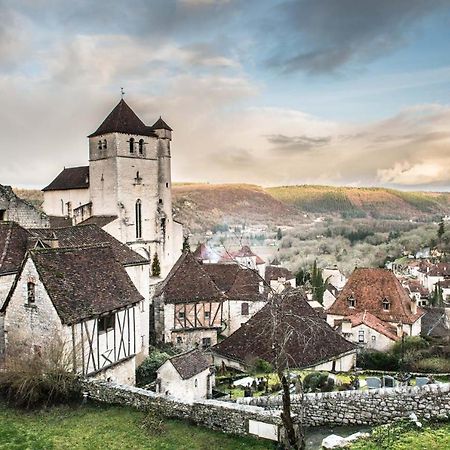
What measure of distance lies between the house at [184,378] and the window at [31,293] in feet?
19.8

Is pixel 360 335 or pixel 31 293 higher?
pixel 31 293

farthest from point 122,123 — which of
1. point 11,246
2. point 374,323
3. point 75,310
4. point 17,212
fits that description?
point 75,310

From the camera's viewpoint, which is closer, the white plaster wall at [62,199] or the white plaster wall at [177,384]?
the white plaster wall at [177,384]

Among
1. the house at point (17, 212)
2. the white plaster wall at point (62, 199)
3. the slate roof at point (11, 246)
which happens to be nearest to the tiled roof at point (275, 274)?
the white plaster wall at point (62, 199)

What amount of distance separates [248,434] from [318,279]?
49.2 metres

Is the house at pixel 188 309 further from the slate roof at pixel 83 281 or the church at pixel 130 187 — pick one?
the slate roof at pixel 83 281

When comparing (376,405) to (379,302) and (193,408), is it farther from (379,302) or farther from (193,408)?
(379,302)

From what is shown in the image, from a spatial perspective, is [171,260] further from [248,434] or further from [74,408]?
[248,434]

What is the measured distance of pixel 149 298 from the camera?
3038 centimetres

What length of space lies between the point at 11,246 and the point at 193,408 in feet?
37.0

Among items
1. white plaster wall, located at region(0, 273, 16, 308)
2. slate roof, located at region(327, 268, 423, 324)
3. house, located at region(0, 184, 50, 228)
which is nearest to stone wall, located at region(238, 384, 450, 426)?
white plaster wall, located at region(0, 273, 16, 308)

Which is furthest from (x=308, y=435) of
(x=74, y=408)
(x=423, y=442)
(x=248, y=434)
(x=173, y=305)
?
(x=173, y=305)

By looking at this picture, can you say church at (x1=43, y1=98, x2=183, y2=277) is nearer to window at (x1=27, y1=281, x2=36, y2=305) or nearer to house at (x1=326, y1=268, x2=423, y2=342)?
house at (x1=326, y1=268, x2=423, y2=342)

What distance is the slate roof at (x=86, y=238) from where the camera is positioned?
935 inches
